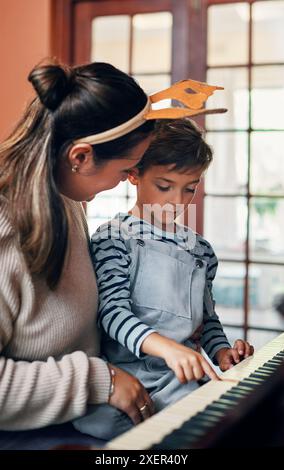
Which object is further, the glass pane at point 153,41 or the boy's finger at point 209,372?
the glass pane at point 153,41

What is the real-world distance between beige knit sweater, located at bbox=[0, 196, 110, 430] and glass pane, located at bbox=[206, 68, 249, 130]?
7.55 ft

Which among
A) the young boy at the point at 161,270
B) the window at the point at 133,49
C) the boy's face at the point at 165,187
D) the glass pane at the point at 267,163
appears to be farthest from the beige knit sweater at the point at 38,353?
the glass pane at the point at 267,163

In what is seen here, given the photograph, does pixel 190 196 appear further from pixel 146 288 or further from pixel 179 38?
pixel 179 38

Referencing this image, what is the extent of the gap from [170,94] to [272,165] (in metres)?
2.37

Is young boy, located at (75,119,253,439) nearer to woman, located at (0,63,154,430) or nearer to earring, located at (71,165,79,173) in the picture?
woman, located at (0,63,154,430)

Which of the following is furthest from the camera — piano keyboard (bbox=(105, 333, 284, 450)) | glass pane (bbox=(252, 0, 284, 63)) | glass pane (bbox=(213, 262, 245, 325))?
glass pane (bbox=(213, 262, 245, 325))

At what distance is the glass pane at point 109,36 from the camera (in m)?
3.39

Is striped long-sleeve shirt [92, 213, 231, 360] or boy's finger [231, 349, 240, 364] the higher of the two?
striped long-sleeve shirt [92, 213, 231, 360]

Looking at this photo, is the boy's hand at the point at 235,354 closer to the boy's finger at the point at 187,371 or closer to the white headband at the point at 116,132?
the boy's finger at the point at 187,371

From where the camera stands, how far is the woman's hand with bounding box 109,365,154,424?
1148 mm

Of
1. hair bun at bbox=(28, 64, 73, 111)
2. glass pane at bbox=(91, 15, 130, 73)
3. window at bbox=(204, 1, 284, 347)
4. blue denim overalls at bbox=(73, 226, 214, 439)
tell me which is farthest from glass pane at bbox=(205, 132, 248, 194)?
hair bun at bbox=(28, 64, 73, 111)

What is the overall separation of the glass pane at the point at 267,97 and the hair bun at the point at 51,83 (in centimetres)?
230

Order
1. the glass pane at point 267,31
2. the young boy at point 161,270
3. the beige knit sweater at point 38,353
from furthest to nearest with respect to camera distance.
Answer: the glass pane at point 267,31
the young boy at point 161,270
the beige knit sweater at point 38,353

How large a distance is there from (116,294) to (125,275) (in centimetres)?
8
